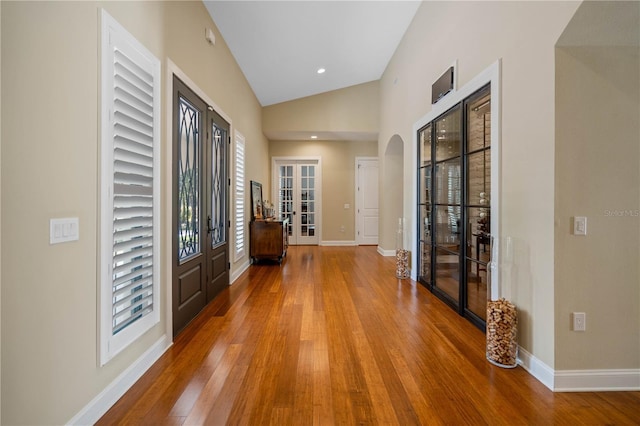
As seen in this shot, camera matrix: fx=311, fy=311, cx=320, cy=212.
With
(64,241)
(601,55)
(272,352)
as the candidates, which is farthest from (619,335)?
(64,241)

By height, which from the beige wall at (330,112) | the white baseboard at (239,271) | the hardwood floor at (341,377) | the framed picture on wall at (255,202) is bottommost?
the hardwood floor at (341,377)

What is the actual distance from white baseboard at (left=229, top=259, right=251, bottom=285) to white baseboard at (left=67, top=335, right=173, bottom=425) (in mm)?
2133

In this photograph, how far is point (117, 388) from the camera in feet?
6.22

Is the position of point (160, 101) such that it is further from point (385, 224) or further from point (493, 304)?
point (385, 224)

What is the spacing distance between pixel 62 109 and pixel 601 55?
10.2 feet

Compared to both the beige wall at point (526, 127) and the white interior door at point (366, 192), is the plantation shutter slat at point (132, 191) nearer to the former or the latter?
the beige wall at point (526, 127)

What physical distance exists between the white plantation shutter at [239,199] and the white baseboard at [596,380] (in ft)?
13.2

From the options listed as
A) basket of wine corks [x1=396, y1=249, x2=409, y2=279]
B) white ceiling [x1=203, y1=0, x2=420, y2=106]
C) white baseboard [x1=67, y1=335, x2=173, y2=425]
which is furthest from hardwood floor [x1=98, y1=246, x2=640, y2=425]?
white ceiling [x1=203, y1=0, x2=420, y2=106]

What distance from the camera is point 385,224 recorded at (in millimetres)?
6859

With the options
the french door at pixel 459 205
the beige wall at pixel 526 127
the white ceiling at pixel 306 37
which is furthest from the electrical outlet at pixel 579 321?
the white ceiling at pixel 306 37

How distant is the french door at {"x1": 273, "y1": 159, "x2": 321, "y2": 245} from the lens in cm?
848

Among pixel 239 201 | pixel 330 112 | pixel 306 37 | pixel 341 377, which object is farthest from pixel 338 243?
pixel 341 377

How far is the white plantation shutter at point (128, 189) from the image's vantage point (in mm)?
1798

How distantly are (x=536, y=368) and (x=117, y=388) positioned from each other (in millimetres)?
2738
